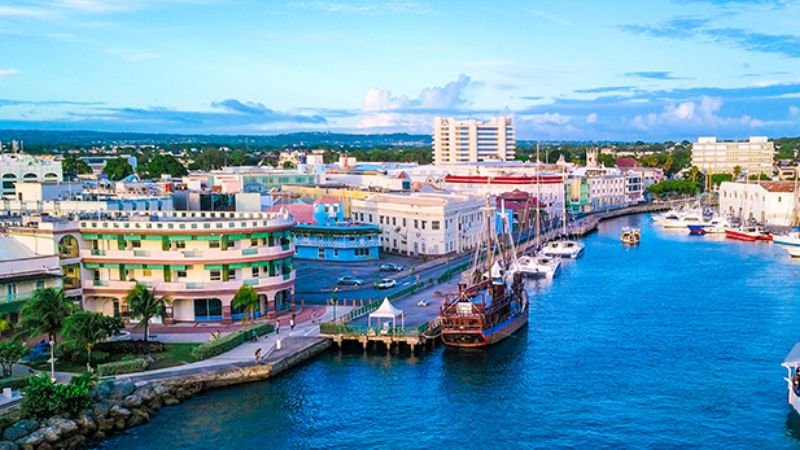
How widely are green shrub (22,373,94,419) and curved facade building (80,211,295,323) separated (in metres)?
13.2

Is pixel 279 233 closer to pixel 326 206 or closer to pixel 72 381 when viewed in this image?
pixel 72 381

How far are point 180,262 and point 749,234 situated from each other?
68.4 m

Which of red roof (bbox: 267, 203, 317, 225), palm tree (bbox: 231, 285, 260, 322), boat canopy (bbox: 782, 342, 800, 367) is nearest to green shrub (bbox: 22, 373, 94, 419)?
palm tree (bbox: 231, 285, 260, 322)

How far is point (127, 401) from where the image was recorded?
109 feet

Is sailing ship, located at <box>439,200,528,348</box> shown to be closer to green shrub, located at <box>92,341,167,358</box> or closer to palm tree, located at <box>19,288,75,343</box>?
green shrub, located at <box>92,341,167,358</box>

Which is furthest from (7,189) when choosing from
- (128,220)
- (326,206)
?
(128,220)

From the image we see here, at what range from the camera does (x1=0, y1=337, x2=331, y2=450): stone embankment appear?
29875 mm

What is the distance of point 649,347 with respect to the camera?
4378cm

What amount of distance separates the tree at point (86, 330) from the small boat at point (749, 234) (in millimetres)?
74144

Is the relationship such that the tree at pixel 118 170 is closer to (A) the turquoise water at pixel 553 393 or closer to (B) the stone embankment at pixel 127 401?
(A) the turquoise water at pixel 553 393

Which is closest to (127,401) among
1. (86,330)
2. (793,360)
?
(86,330)

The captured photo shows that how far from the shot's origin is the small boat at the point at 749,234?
92438mm

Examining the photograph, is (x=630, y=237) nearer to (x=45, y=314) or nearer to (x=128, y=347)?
(x=128, y=347)

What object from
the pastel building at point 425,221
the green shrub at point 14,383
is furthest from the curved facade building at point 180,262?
the pastel building at point 425,221
